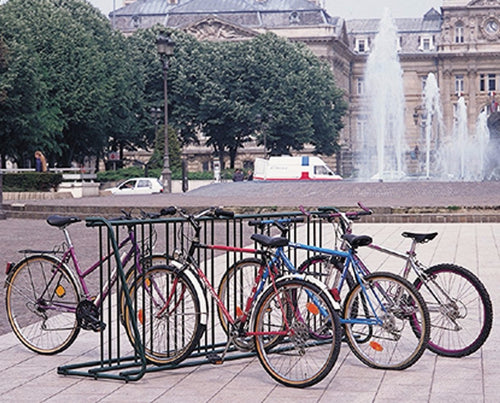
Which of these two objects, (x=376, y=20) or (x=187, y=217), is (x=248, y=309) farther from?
(x=376, y=20)

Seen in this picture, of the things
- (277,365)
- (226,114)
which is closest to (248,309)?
(277,365)

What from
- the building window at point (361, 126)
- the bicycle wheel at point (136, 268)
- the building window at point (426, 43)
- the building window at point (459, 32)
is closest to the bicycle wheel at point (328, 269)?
the bicycle wheel at point (136, 268)

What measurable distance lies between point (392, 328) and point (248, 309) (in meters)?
1.09

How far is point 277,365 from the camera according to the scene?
8242 millimetres

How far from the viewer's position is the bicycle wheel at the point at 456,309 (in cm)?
887

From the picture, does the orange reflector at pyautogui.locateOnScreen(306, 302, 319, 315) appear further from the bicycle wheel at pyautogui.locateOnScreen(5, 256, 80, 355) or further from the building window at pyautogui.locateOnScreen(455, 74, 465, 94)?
the building window at pyautogui.locateOnScreen(455, 74, 465, 94)

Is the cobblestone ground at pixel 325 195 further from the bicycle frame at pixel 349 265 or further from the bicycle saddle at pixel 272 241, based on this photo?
the bicycle saddle at pixel 272 241

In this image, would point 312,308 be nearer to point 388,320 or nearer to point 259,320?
point 259,320

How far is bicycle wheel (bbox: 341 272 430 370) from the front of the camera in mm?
8383

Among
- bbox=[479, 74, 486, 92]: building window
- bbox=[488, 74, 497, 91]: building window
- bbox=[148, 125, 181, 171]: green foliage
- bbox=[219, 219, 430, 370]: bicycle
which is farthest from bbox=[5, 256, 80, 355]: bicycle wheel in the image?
bbox=[479, 74, 486, 92]: building window

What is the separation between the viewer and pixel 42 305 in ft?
31.8

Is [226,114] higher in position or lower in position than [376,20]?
lower

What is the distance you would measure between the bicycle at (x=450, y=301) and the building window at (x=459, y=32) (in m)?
120

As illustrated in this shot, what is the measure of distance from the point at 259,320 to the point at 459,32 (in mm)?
121691
